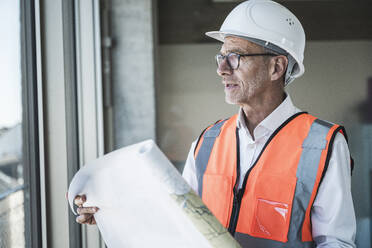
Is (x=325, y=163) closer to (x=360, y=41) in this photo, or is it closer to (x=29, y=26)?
(x=29, y=26)

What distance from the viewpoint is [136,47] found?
111 inches

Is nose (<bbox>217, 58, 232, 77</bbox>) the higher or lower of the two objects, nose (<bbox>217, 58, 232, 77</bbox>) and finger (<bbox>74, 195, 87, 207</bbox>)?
the higher

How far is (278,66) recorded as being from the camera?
4.31ft

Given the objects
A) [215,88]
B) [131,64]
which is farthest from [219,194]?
[215,88]

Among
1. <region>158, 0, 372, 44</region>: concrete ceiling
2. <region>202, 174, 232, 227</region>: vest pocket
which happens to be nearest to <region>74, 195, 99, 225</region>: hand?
<region>202, 174, 232, 227</region>: vest pocket

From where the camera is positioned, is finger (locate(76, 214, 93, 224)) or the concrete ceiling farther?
the concrete ceiling

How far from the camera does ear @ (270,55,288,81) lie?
1.30m

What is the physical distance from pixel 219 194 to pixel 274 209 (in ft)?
0.66

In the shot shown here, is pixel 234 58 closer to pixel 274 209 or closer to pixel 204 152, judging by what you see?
pixel 204 152

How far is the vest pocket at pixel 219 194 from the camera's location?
1188mm

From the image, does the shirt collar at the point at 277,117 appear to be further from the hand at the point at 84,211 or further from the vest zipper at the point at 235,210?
the hand at the point at 84,211

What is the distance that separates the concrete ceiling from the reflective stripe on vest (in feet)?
6.79

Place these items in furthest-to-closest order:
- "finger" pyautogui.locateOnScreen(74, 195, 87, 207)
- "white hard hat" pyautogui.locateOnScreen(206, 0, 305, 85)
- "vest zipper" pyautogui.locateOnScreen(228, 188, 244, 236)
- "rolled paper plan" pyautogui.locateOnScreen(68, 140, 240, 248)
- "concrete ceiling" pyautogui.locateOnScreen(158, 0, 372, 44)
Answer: "concrete ceiling" pyautogui.locateOnScreen(158, 0, 372, 44) < "white hard hat" pyautogui.locateOnScreen(206, 0, 305, 85) < "vest zipper" pyautogui.locateOnScreen(228, 188, 244, 236) < "finger" pyautogui.locateOnScreen(74, 195, 87, 207) < "rolled paper plan" pyautogui.locateOnScreen(68, 140, 240, 248)

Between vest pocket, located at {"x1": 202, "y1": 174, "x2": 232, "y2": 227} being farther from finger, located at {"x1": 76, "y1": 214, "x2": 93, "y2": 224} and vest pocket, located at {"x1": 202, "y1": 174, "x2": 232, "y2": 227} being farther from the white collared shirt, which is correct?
finger, located at {"x1": 76, "y1": 214, "x2": 93, "y2": 224}
